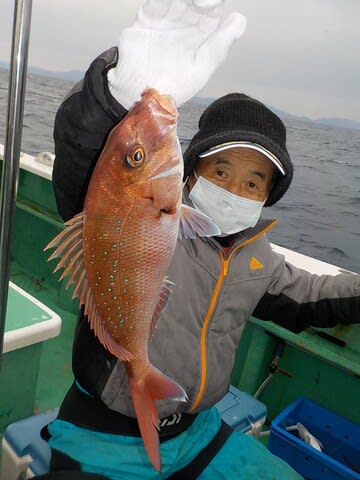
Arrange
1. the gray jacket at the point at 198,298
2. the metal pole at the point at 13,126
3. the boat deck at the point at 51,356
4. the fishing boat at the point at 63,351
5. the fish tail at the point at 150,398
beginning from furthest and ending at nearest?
the boat deck at the point at 51,356, the fishing boat at the point at 63,351, the gray jacket at the point at 198,298, the fish tail at the point at 150,398, the metal pole at the point at 13,126

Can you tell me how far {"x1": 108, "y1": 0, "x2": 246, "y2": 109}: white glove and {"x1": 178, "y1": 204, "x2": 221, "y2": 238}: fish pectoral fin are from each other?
333mm

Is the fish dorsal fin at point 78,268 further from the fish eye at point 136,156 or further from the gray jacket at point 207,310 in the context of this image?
the gray jacket at point 207,310

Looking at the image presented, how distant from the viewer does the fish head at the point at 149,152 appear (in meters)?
1.16

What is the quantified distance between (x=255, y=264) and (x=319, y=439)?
139cm

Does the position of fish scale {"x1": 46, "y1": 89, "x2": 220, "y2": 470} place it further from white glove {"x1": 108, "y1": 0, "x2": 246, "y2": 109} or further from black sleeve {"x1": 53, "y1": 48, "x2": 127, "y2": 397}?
black sleeve {"x1": 53, "y1": 48, "x2": 127, "y2": 397}

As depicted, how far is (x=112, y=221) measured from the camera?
1.23 metres

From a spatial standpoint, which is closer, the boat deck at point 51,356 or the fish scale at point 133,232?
the fish scale at point 133,232

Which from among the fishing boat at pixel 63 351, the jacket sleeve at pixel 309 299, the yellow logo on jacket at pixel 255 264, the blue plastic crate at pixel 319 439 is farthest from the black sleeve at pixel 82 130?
the blue plastic crate at pixel 319 439

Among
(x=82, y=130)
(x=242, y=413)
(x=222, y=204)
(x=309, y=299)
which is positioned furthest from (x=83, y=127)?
(x=242, y=413)

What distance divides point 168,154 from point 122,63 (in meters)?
0.38

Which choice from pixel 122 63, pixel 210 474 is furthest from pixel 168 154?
pixel 210 474

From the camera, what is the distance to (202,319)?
78.0 inches

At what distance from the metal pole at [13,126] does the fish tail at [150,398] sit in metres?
0.51

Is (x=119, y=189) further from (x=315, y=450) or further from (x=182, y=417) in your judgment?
(x=315, y=450)
